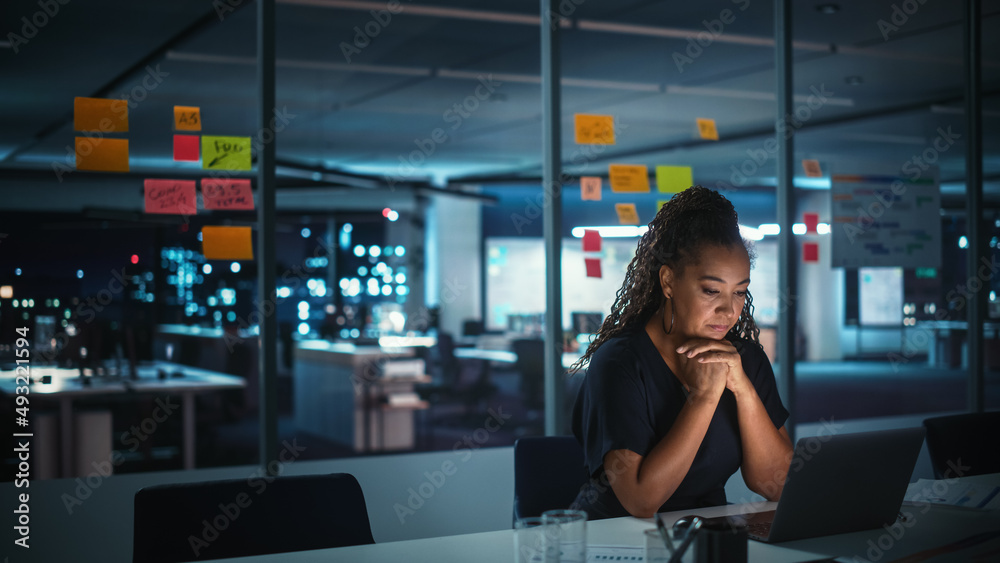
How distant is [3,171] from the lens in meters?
10.1

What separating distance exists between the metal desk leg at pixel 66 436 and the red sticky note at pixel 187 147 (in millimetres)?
2872

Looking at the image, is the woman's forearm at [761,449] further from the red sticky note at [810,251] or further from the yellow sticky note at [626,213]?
the red sticky note at [810,251]

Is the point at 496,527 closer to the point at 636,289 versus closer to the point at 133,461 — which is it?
the point at 636,289

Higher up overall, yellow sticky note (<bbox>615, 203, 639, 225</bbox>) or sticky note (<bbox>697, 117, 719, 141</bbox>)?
sticky note (<bbox>697, 117, 719, 141</bbox>)

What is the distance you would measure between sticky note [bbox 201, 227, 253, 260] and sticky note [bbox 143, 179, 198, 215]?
12cm

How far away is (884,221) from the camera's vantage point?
14.7ft

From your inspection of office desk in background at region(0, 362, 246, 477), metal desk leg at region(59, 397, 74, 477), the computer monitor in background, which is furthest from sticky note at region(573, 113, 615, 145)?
metal desk leg at region(59, 397, 74, 477)

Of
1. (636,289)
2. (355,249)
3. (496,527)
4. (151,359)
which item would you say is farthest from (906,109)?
(355,249)

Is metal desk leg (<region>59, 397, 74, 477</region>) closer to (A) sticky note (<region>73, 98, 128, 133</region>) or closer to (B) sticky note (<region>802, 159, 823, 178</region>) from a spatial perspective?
(A) sticky note (<region>73, 98, 128, 133</region>)

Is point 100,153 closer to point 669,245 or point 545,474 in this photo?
point 545,474

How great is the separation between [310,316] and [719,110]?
8719 millimetres

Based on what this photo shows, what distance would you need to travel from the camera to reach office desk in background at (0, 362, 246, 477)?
513 cm

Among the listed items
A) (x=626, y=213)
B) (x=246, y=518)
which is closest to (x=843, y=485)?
(x=246, y=518)

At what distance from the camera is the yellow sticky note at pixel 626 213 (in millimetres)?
4020
